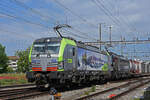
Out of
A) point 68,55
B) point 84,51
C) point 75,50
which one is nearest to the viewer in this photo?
point 68,55

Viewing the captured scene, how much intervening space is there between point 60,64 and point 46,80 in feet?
4.45

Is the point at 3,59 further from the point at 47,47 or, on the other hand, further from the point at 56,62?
the point at 56,62

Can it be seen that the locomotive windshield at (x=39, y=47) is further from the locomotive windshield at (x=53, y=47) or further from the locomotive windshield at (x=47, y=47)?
the locomotive windshield at (x=53, y=47)

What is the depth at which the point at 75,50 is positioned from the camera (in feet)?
51.7

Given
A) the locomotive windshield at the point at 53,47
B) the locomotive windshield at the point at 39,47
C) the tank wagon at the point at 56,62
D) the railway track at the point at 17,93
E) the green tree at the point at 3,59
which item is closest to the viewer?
the railway track at the point at 17,93

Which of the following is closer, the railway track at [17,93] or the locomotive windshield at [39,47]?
the railway track at [17,93]

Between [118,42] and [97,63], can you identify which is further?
[118,42]

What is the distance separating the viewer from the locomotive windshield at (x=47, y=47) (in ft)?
46.6

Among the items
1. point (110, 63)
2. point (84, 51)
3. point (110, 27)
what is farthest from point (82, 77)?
point (110, 27)

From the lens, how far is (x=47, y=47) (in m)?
14.5

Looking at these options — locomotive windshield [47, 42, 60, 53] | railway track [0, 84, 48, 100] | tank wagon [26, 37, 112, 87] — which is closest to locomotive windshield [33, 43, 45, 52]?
A: tank wagon [26, 37, 112, 87]

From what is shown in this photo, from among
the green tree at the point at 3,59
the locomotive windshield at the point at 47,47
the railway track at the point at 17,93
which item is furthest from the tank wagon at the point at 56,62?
the green tree at the point at 3,59

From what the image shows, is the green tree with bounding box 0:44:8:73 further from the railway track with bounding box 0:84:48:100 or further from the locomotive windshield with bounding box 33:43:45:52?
the locomotive windshield with bounding box 33:43:45:52

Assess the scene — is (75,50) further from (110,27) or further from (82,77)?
(110,27)
